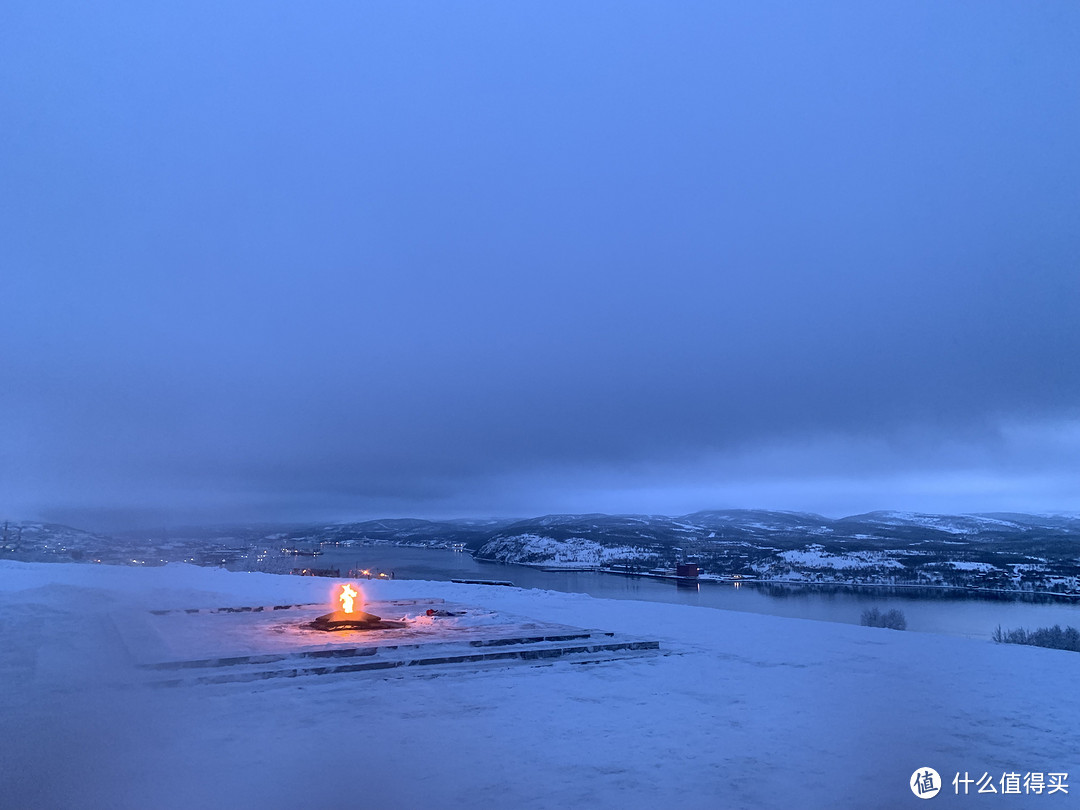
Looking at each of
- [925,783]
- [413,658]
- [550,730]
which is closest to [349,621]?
[413,658]

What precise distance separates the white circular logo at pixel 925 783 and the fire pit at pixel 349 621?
9.59 meters

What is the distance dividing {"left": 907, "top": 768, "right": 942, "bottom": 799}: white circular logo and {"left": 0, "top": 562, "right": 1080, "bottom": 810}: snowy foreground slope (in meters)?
0.09

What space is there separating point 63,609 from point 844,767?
14791 millimetres

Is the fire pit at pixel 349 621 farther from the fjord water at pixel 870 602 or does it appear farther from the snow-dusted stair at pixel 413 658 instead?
the fjord water at pixel 870 602

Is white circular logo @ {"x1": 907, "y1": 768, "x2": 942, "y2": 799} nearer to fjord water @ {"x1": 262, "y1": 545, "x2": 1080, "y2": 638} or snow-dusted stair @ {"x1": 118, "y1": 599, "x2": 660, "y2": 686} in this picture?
snow-dusted stair @ {"x1": 118, "y1": 599, "x2": 660, "y2": 686}

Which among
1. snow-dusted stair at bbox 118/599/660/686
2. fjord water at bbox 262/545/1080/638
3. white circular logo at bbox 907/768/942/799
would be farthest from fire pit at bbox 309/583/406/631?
fjord water at bbox 262/545/1080/638

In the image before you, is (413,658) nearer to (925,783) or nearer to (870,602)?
(925,783)

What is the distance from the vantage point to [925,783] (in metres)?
5.65

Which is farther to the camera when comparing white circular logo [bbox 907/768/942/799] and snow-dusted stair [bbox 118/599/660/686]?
snow-dusted stair [bbox 118/599/660/686]

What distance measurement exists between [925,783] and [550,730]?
3523 mm

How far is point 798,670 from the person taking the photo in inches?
394

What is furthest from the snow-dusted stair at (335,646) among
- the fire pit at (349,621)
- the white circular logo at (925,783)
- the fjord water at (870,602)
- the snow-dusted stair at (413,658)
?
the fjord water at (870,602)

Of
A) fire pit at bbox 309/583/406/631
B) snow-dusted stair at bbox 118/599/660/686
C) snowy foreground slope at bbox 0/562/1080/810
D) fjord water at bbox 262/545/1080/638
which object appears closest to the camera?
snowy foreground slope at bbox 0/562/1080/810

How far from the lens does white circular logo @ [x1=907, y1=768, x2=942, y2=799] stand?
5473 millimetres
